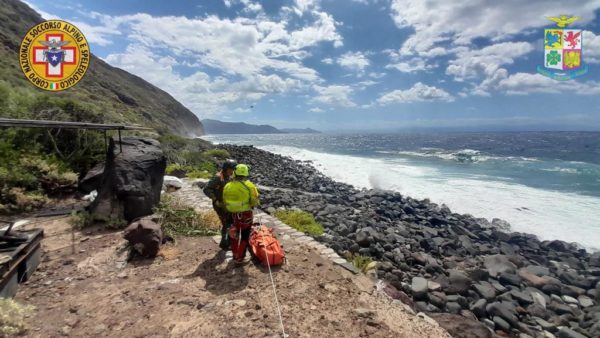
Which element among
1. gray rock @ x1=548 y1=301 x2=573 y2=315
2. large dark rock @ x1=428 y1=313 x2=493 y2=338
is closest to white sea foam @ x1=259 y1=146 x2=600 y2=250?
gray rock @ x1=548 y1=301 x2=573 y2=315

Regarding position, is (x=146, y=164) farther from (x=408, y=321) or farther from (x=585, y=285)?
(x=585, y=285)

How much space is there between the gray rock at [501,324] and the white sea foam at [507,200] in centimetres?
821

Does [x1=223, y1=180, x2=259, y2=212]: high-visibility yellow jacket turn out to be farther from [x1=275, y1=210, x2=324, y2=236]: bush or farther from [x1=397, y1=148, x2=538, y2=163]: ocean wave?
[x1=397, y1=148, x2=538, y2=163]: ocean wave

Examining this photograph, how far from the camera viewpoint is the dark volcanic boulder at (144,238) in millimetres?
5398

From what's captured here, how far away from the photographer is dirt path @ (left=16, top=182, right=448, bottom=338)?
146 inches

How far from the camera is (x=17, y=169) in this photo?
782cm

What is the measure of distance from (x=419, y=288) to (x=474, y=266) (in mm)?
3235

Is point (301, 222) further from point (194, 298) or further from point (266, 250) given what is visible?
point (194, 298)

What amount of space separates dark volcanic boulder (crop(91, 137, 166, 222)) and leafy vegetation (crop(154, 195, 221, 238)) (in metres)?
0.35

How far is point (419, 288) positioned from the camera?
6.04m

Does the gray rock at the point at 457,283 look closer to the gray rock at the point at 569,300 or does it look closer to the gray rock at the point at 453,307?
the gray rock at the point at 453,307

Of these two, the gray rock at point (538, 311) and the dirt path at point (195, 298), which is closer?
the dirt path at point (195, 298)

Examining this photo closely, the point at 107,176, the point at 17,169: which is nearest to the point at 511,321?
the point at 107,176

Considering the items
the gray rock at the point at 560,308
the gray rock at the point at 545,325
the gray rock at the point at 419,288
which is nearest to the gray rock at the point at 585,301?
the gray rock at the point at 560,308
